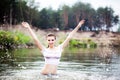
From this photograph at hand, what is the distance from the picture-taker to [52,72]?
592 inches

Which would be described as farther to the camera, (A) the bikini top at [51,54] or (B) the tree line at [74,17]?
(B) the tree line at [74,17]

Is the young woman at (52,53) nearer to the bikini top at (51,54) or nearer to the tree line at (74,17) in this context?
the bikini top at (51,54)

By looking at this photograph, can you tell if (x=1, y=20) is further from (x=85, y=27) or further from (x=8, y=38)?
(x=85, y=27)

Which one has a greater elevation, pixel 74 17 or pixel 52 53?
pixel 74 17

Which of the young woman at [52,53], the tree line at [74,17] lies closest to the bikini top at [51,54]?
the young woman at [52,53]

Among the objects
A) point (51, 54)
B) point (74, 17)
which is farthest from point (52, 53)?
point (74, 17)

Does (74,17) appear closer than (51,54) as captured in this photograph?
No

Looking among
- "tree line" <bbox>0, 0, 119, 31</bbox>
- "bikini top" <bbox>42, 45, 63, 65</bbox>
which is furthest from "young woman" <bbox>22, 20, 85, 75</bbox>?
"tree line" <bbox>0, 0, 119, 31</bbox>

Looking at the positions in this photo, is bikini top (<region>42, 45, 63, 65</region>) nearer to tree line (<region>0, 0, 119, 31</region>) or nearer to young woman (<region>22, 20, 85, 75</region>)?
young woman (<region>22, 20, 85, 75</region>)

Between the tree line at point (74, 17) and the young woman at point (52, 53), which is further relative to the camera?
the tree line at point (74, 17)

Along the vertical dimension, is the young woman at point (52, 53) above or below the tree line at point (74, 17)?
below

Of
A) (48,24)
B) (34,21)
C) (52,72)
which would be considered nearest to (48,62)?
(52,72)

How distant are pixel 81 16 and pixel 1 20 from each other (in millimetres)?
41270

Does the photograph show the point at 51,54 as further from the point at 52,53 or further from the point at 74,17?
the point at 74,17
